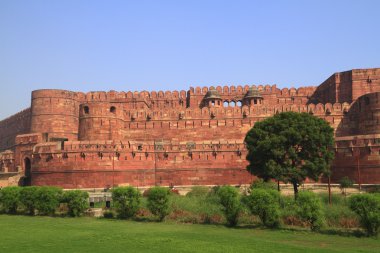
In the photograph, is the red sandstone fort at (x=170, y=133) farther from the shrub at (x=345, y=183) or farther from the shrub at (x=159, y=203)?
the shrub at (x=159, y=203)

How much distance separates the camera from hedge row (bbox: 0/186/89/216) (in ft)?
54.7

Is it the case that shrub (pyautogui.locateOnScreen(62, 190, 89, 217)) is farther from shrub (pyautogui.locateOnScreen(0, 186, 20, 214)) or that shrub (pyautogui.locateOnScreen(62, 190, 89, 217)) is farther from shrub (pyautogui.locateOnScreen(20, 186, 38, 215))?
shrub (pyautogui.locateOnScreen(0, 186, 20, 214))

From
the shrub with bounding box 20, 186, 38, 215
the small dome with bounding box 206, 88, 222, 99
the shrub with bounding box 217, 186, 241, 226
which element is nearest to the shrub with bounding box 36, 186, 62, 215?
the shrub with bounding box 20, 186, 38, 215

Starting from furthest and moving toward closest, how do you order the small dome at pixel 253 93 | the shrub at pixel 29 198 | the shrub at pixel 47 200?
the small dome at pixel 253 93 → the shrub at pixel 29 198 → the shrub at pixel 47 200

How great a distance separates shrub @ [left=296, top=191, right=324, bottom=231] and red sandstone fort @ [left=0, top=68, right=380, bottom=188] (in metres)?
13.8

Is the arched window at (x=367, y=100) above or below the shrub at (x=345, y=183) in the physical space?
above

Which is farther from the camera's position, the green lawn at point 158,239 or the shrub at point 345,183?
the shrub at point 345,183

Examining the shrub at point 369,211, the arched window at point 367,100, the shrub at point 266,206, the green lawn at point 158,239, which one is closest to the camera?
the green lawn at point 158,239

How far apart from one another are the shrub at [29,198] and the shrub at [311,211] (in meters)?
10.5

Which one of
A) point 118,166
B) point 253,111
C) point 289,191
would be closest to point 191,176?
point 118,166

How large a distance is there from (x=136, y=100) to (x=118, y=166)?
487 inches

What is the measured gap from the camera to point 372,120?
31.2 metres

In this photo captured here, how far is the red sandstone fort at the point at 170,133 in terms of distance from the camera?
27109 millimetres

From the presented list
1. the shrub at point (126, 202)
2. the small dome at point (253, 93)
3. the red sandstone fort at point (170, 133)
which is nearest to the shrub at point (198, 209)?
the shrub at point (126, 202)
